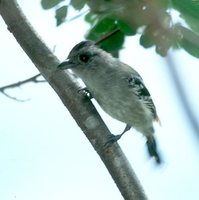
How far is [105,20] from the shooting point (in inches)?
162

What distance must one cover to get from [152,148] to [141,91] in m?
0.63

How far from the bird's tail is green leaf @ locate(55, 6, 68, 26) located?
6.89ft

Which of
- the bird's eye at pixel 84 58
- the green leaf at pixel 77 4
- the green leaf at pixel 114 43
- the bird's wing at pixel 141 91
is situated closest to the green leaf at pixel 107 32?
the green leaf at pixel 114 43

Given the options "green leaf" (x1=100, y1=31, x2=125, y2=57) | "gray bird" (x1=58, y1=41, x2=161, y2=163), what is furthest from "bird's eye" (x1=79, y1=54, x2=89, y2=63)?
"green leaf" (x1=100, y1=31, x2=125, y2=57)

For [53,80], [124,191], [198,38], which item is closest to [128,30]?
[53,80]

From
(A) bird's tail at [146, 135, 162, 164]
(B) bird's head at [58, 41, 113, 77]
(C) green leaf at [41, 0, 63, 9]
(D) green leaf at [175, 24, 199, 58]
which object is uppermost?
(B) bird's head at [58, 41, 113, 77]

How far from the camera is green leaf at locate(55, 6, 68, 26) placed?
3.68 m

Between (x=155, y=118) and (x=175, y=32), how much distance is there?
12.6 feet

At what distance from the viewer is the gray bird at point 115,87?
5.62 meters

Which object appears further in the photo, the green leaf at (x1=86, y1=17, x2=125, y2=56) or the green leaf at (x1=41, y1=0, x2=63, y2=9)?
the green leaf at (x1=86, y1=17, x2=125, y2=56)

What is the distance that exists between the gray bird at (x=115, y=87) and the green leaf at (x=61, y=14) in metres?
1.57

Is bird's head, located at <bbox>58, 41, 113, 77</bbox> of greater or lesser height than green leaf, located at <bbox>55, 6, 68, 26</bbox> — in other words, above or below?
above

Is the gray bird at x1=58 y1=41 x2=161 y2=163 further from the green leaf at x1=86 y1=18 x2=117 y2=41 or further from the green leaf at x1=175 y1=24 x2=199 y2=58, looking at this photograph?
the green leaf at x1=175 y1=24 x2=199 y2=58

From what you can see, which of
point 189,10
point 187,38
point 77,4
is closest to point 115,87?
point 77,4
